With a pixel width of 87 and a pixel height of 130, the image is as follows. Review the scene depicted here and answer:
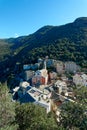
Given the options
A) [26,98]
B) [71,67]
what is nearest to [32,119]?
[26,98]

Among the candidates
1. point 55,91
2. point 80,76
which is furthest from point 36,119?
point 80,76

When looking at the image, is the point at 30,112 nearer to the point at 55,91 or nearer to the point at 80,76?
the point at 55,91

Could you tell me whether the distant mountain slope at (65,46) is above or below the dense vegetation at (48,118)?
below

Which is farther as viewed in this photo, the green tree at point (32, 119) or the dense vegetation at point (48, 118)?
the dense vegetation at point (48, 118)

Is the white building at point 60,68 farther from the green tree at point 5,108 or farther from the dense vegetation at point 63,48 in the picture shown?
the green tree at point 5,108

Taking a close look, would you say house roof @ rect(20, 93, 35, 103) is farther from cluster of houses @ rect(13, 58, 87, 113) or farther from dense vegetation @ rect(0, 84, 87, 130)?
dense vegetation @ rect(0, 84, 87, 130)

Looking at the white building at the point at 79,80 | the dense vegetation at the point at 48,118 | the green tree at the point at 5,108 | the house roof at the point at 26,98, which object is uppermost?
the green tree at the point at 5,108

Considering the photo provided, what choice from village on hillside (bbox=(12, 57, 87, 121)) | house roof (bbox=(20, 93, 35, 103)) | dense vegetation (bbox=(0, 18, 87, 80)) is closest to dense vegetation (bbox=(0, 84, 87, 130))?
village on hillside (bbox=(12, 57, 87, 121))

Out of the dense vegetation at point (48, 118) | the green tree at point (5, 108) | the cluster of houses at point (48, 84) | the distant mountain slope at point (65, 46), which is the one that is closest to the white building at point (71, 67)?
the cluster of houses at point (48, 84)
